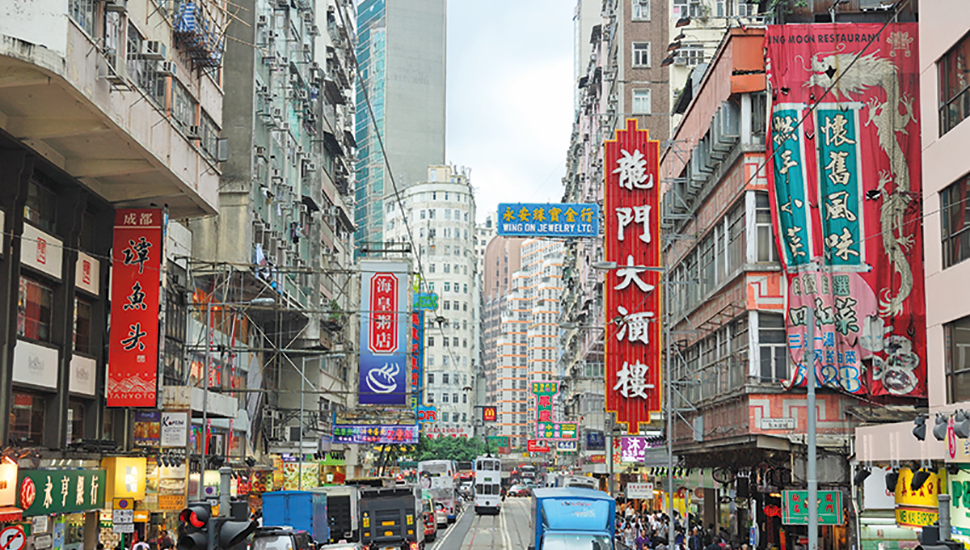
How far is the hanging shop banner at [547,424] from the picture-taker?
80.7m

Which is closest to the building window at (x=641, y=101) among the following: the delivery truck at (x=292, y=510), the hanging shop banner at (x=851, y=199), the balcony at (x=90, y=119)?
the hanging shop banner at (x=851, y=199)

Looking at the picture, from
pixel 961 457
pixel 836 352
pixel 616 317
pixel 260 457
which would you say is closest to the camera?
pixel 961 457

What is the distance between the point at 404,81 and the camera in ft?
560

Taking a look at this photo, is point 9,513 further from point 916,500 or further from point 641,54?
point 641,54

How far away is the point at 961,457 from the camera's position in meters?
18.1

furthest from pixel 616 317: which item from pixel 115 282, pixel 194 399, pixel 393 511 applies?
pixel 115 282

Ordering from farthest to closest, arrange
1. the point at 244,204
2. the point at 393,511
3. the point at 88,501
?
the point at 244,204 < the point at 393,511 < the point at 88,501

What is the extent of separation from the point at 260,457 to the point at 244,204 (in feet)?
44.3

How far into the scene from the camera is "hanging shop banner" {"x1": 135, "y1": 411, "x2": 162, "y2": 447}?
3042 cm

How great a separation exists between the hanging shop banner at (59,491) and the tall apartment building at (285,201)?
8146mm

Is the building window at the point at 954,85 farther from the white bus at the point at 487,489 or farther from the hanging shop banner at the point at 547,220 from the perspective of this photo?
the white bus at the point at 487,489

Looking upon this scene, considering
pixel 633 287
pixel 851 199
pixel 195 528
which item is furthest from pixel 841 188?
pixel 195 528

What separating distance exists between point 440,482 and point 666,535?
3140 cm

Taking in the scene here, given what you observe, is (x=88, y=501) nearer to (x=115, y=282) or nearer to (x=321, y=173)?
(x=115, y=282)
